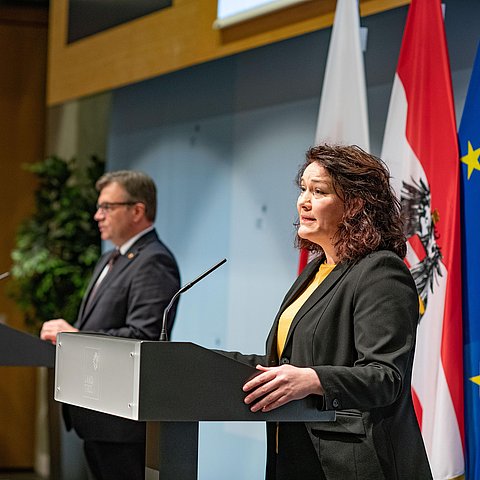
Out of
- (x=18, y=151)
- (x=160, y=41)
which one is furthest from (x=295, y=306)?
(x=18, y=151)

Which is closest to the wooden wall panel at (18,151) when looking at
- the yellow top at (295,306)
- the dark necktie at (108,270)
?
the dark necktie at (108,270)

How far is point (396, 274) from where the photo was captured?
2504 mm

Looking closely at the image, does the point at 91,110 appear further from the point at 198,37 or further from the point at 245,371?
the point at 245,371

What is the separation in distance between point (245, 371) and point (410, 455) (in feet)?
1.82

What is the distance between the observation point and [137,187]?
4742 millimetres

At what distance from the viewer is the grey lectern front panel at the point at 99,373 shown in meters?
2.11

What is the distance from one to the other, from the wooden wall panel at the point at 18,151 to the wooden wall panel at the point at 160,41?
1.03 metres

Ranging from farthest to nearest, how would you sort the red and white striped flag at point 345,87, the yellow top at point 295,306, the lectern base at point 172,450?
the red and white striped flag at point 345,87 → the yellow top at point 295,306 → the lectern base at point 172,450

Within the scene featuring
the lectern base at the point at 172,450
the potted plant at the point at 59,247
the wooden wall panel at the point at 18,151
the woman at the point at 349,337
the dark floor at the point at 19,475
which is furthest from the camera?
the wooden wall panel at the point at 18,151

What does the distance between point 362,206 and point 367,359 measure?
42 cm

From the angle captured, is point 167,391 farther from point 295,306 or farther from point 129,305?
point 129,305

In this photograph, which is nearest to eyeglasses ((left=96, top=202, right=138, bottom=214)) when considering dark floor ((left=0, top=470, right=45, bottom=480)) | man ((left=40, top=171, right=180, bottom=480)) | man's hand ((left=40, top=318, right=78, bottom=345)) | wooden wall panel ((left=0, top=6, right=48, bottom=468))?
man ((left=40, top=171, right=180, bottom=480))

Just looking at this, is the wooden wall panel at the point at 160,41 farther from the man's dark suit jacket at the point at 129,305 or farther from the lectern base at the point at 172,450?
the lectern base at the point at 172,450

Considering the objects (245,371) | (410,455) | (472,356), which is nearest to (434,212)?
(472,356)
